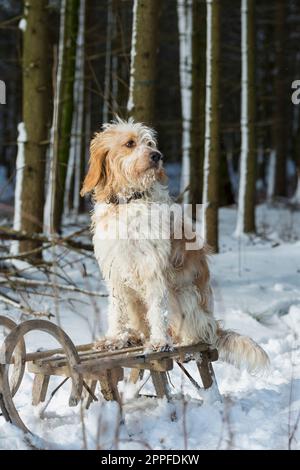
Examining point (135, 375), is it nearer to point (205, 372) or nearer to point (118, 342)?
point (118, 342)

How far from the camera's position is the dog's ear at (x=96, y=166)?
5602 millimetres

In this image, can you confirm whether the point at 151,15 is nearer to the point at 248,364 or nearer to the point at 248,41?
the point at 248,364

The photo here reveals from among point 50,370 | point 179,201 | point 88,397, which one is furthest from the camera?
point 179,201

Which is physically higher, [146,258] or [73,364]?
[146,258]

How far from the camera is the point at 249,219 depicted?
15.7 metres

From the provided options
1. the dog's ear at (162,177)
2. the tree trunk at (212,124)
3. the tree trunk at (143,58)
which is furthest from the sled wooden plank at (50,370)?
the tree trunk at (212,124)

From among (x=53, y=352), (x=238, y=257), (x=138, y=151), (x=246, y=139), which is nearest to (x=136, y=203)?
(x=138, y=151)

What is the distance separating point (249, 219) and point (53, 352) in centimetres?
1111

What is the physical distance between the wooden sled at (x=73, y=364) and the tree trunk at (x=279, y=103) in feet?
55.4

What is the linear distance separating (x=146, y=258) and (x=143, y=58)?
4126mm

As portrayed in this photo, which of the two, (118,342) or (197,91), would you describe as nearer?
(118,342)

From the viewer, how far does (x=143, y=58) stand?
8.77m

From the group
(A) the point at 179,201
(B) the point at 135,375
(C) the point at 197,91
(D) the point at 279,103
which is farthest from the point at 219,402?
(D) the point at 279,103
